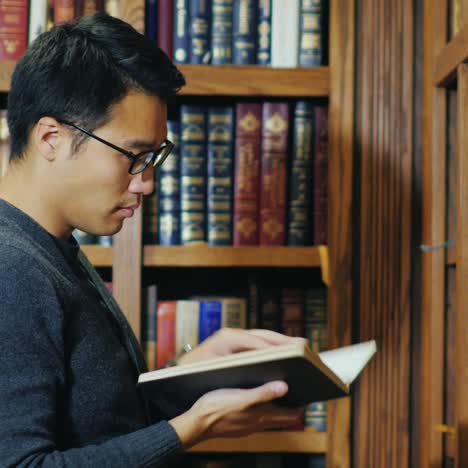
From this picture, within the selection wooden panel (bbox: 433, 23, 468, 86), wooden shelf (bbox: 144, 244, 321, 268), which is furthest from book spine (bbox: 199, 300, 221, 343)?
wooden panel (bbox: 433, 23, 468, 86)

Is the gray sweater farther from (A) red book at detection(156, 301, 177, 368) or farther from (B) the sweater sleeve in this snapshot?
(A) red book at detection(156, 301, 177, 368)

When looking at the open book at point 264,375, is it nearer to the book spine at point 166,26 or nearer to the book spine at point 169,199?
the book spine at point 169,199

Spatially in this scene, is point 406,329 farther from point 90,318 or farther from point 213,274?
point 90,318

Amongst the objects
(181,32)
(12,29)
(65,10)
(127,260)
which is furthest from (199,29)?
(127,260)

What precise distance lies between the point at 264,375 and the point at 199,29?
3.04 feet

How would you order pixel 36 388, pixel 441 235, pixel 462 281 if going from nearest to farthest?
pixel 36 388
pixel 462 281
pixel 441 235

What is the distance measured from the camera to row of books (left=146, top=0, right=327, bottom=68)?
1.48 m

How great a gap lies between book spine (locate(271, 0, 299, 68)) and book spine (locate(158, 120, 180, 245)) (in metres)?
0.29

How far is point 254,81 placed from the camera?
146 cm

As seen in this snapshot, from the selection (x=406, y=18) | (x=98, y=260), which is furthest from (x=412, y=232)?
(x=98, y=260)

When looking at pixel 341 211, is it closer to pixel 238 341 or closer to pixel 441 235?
pixel 441 235

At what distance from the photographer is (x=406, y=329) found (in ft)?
4.75

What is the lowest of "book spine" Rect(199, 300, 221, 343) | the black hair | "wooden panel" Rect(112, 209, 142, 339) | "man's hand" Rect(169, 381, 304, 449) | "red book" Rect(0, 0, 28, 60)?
"man's hand" Rect(169, 381, 304, 449)

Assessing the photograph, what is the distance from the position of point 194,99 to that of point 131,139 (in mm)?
678
